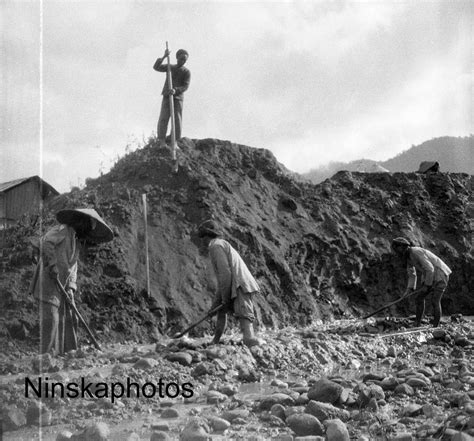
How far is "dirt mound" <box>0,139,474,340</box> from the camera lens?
10.9 meters

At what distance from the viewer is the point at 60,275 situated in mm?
7324

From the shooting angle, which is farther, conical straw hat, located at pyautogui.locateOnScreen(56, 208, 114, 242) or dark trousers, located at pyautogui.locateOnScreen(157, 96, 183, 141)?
dark trousers, located at pyautogui.locateOnScreen(157, 96, 183, 141)

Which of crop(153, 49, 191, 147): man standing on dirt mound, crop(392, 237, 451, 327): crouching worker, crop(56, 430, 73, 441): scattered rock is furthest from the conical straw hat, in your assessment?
crop(153, 49, 191, 147): man standing on dirt mound

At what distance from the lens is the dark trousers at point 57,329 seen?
23.4ft

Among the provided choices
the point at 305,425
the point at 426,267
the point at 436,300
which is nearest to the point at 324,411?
the point at 305,425

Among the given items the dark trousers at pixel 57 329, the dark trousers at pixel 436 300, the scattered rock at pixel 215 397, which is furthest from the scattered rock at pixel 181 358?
the dark trousers at pixel 436 300

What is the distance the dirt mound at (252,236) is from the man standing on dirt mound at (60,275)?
2.21 meters

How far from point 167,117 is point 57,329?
7910 millimetres

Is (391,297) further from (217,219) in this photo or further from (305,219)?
(217,219)

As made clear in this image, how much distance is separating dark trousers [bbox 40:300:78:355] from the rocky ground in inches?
13.6

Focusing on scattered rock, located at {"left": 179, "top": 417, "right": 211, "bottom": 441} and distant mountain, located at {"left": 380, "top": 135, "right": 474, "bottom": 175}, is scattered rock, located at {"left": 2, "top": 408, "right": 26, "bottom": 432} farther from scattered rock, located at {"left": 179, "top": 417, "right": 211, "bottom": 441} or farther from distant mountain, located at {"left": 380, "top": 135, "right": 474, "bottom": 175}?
distant mountain, located at {"left": 380, "top": 135, "right": 474, "bottom": 175}

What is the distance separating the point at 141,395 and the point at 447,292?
13.3 metres

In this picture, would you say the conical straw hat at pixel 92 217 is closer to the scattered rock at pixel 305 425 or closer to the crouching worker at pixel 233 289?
the crouching worker at pixel 233 289

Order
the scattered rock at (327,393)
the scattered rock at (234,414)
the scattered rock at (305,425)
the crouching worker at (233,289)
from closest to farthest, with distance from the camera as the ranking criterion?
the scattered rock at (305,425) → the scattered rock at (234,414) → the scattered rock at (327,393) → the crouching worker at (233,289)
